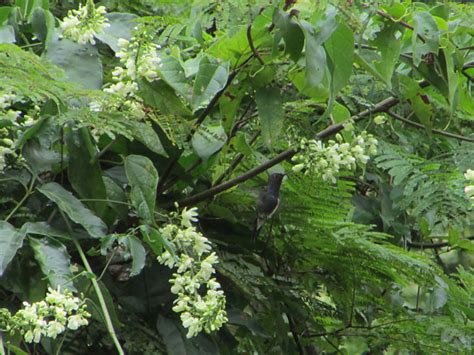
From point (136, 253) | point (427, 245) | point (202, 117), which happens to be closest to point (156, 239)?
point (136, 253)

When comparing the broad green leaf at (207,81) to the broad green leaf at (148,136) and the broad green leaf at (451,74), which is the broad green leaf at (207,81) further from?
the broad green leaf at (451,74)

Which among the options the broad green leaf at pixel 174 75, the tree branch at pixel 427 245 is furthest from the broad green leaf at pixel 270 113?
the tree branch at pixel 427 245

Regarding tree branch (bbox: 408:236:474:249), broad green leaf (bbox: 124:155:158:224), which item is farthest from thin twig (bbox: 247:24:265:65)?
tree branch (bbox: 408:236:474:249)

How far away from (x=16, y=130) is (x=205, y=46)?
1.20 feet

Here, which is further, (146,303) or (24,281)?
(146,303)

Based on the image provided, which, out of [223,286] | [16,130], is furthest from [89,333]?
[16,130]

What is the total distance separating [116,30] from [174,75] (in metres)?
0.33

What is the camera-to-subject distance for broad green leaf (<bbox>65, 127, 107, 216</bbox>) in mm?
1312

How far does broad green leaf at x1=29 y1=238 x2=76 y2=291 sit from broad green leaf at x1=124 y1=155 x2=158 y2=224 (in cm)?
13

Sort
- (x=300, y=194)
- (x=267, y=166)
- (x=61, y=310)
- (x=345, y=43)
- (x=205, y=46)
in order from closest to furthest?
(x=61, y=310)
(x=345, y=43)
(x=267, y=166)
(x=205, y=46)
(x=300, y=194)

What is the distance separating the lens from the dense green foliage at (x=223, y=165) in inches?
47.8

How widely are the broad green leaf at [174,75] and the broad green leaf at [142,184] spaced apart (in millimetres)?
125

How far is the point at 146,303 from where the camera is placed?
4.76 feet

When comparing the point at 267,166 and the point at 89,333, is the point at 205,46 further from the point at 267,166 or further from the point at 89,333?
the point at 89,333
